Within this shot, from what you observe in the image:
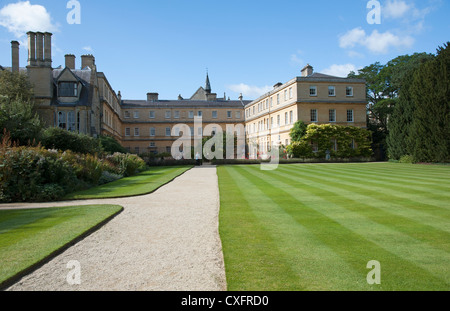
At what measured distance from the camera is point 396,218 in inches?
262

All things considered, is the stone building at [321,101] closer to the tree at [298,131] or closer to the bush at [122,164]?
the tree at [298,131]

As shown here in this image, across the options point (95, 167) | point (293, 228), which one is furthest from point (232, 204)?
point (95, 167)

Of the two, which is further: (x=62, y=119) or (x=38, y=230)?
(x=62, y=119)

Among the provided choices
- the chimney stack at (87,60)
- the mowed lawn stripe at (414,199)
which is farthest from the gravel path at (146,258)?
the chimney stack at (87,60)

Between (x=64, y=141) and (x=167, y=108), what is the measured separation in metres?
44.9

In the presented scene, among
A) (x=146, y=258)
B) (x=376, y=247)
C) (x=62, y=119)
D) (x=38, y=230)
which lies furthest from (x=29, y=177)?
(x=62, y=119)

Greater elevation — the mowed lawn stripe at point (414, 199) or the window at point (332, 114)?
the window at point (332, 114)

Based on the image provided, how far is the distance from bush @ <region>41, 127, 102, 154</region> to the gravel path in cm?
1381

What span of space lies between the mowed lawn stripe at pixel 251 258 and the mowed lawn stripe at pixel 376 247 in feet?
3.20

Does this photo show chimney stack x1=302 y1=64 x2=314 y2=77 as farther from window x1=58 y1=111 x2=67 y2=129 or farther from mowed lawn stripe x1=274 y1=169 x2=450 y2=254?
mowed lawn stripe x1=274 y1=169 x2=450 y2=254

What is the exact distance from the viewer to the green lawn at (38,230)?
4.46 metres

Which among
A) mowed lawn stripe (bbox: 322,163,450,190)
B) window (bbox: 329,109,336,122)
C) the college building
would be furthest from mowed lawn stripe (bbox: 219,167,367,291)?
window (bbox: 329,109,336,122)

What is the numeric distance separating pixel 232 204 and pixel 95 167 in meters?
9.47

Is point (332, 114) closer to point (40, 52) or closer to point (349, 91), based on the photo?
point (349, 91)
